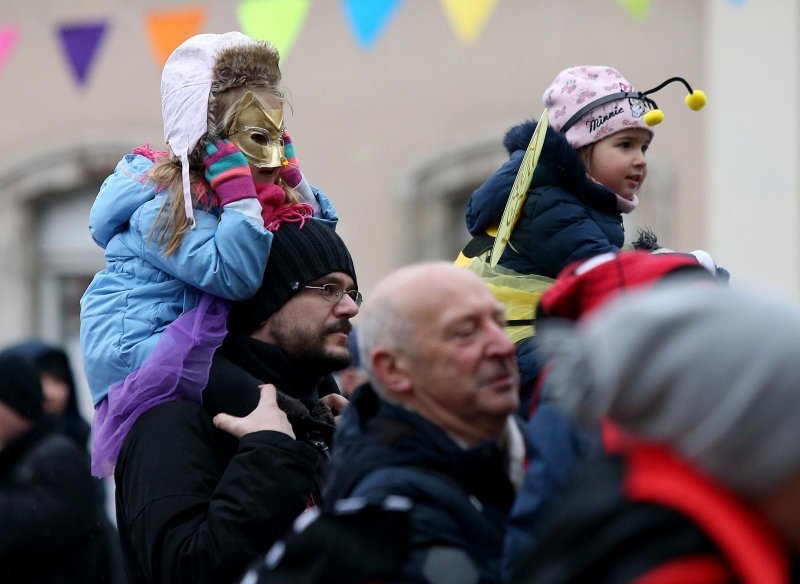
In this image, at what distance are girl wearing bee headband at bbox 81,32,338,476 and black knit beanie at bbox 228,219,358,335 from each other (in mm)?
55

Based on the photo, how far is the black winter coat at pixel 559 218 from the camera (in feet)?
9.96

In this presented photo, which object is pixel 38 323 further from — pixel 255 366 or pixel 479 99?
pixel 255 366

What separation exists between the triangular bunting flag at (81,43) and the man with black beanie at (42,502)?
538 cm

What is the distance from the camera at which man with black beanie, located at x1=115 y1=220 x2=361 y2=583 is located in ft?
9.07

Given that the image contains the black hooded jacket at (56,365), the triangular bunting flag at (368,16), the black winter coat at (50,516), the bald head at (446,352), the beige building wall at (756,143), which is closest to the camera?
the bald head at (446,352)

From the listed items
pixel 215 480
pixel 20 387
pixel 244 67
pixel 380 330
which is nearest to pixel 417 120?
pixel 20 387

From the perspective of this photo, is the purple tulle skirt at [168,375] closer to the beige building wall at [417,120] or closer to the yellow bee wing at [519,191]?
the yellow bee wing at [519,191]

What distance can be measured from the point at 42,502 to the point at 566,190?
7.15 feet

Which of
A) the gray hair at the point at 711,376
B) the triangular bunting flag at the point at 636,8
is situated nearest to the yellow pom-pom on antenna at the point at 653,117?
the gray hair at the point at 711,376

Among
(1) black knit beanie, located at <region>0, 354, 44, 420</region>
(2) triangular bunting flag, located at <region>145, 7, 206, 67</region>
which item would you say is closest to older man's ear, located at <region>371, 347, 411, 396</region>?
(1) black knit beanie, located at <region>0, 354, 44, 420</region>

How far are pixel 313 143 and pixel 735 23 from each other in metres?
2.70

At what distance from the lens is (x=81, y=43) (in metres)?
10.1

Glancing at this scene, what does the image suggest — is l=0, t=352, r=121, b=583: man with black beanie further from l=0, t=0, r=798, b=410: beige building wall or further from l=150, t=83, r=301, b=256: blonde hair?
l=0, t=0, r=798, b=410: beige building wall

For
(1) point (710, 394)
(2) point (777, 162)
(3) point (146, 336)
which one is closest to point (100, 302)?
(3) point (146, 336)
